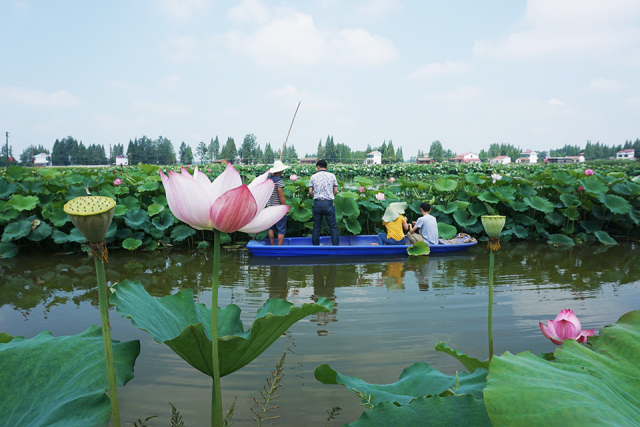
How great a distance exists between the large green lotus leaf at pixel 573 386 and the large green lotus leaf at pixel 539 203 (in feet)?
22.4

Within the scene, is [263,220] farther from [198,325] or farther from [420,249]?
[420,249]

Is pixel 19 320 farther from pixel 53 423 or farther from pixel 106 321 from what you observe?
pixel 106 321

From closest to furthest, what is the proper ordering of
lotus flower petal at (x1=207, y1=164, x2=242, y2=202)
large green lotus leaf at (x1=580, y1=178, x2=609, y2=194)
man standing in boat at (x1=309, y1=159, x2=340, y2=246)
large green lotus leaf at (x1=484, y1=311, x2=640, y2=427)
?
large green lotus leaf at (x1=484, y1=311, x2=640, y2=427), lotus flower petal at (x1=207, y1=164, x2=242, y2=202), man standing in boat at (x1=309, y1=159, x2=340, y2=246), large green lotus leaf at (x1=580, y1=178, x2=609, y2=194)

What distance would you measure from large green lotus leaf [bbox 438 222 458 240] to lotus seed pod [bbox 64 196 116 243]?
6233 mm

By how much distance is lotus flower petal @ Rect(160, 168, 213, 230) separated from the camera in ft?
2.34

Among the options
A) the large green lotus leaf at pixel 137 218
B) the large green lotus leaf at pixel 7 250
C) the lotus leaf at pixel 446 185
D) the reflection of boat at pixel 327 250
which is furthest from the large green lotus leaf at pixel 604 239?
the large green lotus leaf at pixel 7 250

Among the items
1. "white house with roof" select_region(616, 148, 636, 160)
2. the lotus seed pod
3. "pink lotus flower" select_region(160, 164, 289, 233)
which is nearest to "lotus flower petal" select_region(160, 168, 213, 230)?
"pink lotus flower" select_region(160, 164, 289, 233)

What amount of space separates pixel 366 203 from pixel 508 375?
19.9 feet

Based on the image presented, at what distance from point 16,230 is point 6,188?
872 mm

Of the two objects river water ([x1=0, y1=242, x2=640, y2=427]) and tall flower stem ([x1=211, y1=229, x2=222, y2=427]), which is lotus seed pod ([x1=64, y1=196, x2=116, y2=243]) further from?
river water ([x1=0, y1=242, x2=640, y2=427])

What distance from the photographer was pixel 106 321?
566 millimetres

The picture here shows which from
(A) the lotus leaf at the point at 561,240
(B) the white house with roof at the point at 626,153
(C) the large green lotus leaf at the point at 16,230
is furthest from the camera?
(B) the white house with roof at the point at 626,153

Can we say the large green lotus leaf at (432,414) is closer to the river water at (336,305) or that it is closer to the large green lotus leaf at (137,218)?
the river water at (336,305)

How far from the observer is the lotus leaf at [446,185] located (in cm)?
697
